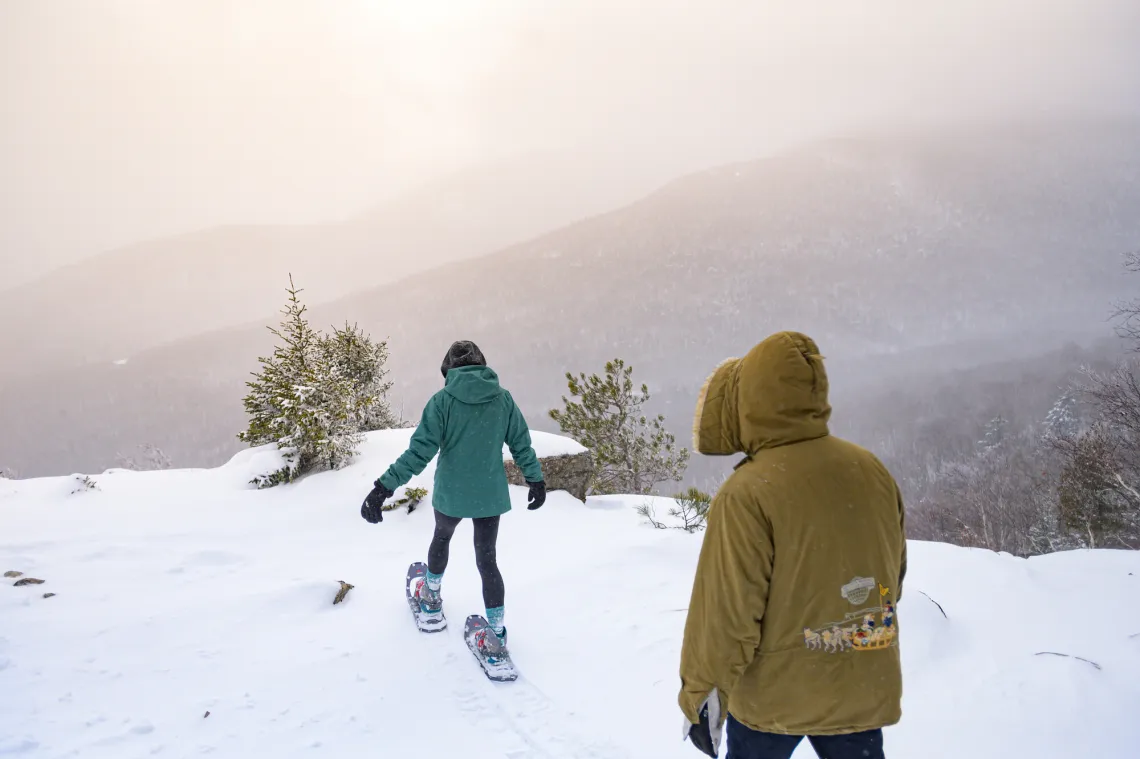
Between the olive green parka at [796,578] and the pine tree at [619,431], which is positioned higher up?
the olive green parka at [796,578]

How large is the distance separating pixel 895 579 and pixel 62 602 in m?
6.05

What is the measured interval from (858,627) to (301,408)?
9.99 metres

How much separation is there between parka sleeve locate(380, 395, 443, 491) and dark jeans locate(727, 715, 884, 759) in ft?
8.64

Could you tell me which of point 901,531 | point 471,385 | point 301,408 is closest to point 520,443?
point 471,385

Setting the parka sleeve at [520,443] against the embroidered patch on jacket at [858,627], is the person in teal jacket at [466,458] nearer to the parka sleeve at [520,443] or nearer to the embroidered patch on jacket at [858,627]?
the parka sleeve at [520,443]

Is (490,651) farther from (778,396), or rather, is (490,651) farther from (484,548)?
(778,396)

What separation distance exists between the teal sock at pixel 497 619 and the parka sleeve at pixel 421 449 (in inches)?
48.9

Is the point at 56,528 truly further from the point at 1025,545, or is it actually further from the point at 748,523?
the point at 1025,545

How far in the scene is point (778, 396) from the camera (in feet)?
5.98

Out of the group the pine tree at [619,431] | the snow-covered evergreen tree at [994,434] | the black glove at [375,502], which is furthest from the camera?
the snow-covered evergreen tree at [994,434]

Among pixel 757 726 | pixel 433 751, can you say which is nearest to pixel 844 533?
pixel 757 726

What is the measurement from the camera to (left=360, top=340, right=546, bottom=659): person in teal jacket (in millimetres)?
3922

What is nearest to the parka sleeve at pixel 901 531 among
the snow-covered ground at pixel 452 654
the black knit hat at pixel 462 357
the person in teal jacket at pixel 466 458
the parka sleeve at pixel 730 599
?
the parka sleeve at pixel 730 599

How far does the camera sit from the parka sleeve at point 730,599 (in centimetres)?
176
